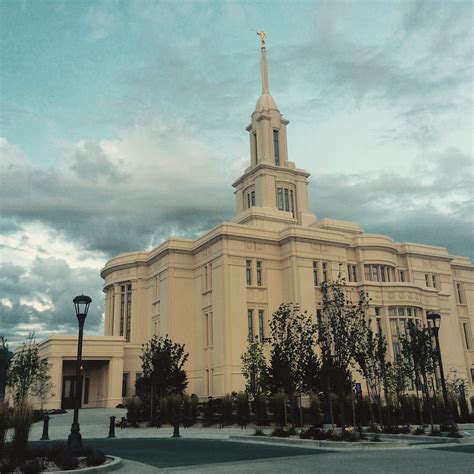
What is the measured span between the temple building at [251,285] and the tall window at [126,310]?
4.6 inches

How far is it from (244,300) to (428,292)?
19.1 metres

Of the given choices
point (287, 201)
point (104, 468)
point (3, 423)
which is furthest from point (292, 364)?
point (287, 201)

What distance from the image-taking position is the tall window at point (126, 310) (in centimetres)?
5659

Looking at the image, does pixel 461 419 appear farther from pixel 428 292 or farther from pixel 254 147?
pixel 254 147

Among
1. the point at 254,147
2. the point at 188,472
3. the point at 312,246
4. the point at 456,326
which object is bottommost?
the point at 188,472

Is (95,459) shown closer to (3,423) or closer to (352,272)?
(3,423)

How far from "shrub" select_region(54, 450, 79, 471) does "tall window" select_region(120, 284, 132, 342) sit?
1712 inches

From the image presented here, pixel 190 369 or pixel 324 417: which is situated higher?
pixel 190 369

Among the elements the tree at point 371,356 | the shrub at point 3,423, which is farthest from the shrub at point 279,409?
the shrub at point 3,423

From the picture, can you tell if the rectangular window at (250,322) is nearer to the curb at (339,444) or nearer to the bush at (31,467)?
the curb at (339,444)

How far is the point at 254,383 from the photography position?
36.4 meters

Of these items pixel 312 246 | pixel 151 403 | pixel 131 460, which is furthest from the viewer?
pixel 312 246

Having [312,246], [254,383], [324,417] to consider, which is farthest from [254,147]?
[324,417]

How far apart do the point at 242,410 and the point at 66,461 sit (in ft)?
61.2
